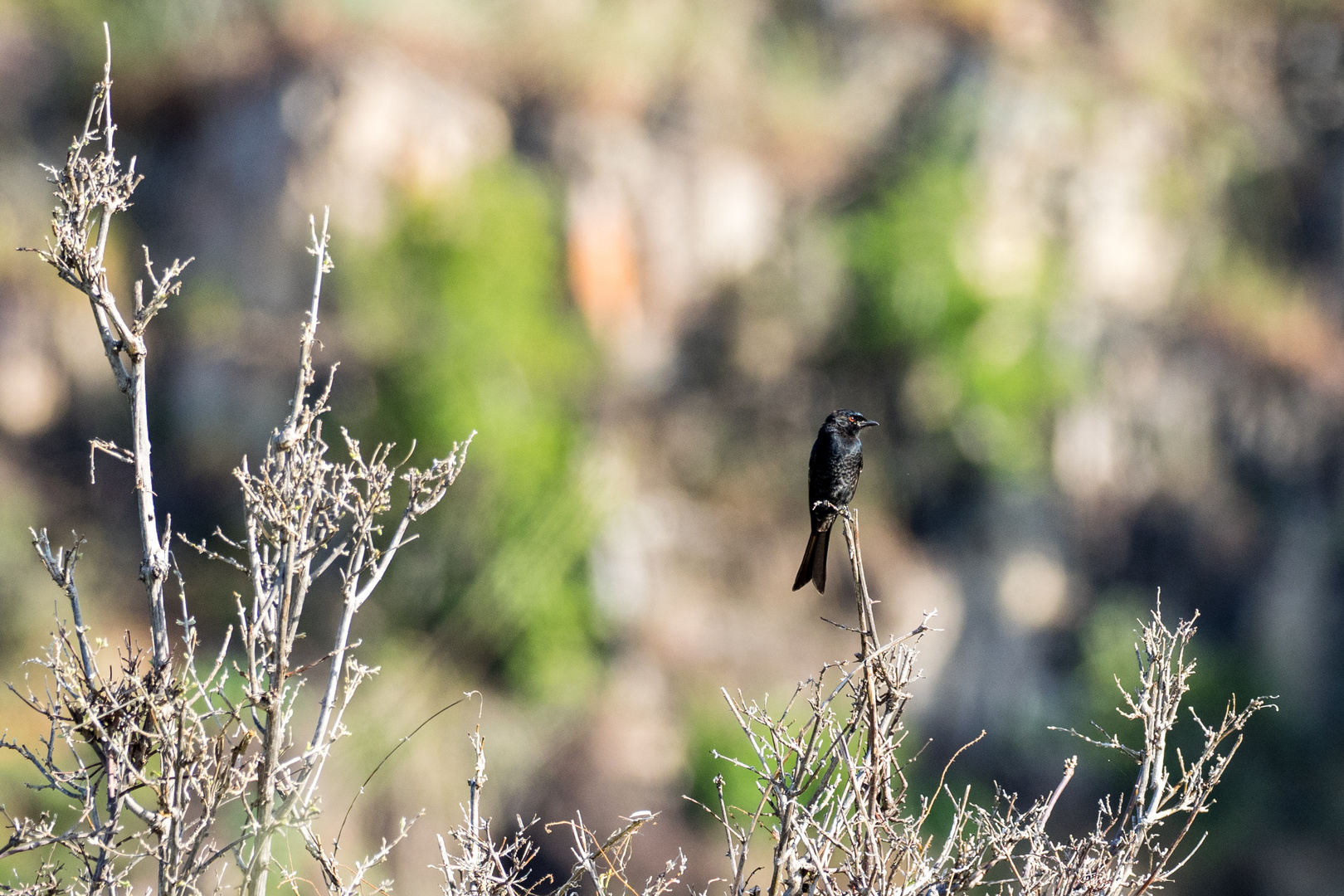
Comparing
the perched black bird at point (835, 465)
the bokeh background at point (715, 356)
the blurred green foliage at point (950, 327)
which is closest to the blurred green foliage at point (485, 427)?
the bokeh background at point (715, 356)

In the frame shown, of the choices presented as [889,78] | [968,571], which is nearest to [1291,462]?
[968,571]

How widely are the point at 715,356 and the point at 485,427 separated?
3.74m

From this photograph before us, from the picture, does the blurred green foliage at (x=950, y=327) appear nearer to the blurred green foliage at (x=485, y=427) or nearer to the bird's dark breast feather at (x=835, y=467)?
the blurred green foliage at (x=485, y=427)

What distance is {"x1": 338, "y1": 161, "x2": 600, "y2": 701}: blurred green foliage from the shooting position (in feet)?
37.0

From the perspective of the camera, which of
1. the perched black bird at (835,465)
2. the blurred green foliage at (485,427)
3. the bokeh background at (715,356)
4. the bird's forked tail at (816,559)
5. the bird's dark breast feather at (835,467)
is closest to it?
the bird's forked tail at (816,559)

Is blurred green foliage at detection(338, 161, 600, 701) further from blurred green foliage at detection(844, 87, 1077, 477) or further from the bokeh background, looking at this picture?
blurred green foliage at detection(844, 87, 1077, 477)

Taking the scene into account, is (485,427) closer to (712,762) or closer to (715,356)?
(715,356)

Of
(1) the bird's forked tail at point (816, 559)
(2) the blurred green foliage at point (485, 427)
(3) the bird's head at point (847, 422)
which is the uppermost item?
(2) the blurred green foliage at point (485, 427)

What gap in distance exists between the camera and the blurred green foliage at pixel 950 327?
1341 cm

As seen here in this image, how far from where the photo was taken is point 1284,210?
16.3m

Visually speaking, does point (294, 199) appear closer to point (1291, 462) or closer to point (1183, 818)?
point (1183, 818)

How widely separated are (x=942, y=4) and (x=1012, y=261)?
3.87 metres

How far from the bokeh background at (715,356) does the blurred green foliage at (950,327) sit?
5cm

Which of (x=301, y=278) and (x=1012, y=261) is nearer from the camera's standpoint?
(x=301, y=278)
